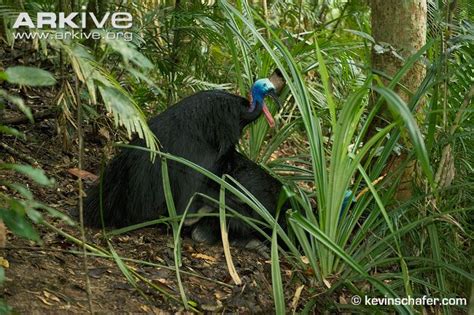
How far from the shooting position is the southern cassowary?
11.8ft

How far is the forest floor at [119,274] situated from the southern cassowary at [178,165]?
127 mm

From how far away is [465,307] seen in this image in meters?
3.02

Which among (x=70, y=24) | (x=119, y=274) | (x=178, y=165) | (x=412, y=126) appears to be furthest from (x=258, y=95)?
(x=412, y=126)

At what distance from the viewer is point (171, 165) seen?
3.62m

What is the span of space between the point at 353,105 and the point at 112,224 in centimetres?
131

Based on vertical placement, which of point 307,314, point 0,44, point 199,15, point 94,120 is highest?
point 199,15

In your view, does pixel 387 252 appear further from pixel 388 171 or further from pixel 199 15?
pixel 199 15

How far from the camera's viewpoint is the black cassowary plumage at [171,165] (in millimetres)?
3586

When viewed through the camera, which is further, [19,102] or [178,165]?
[178,165]

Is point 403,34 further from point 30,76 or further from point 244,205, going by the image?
point 30,76

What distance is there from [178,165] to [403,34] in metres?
1.18

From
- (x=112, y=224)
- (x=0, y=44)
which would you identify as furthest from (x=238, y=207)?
(x=0, y=44)

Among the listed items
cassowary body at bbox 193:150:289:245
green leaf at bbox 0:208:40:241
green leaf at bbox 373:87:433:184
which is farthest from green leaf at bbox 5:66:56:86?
cassowary body at bbox 193:150:289:245

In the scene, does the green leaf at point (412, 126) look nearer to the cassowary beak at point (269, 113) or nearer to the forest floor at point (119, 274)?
the forest floor at point (119, 274)
